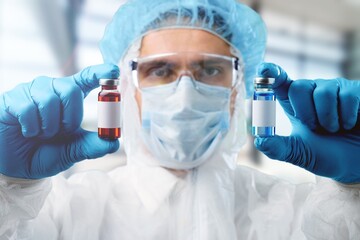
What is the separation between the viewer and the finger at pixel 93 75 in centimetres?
87

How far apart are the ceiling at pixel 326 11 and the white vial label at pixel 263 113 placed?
811 mm

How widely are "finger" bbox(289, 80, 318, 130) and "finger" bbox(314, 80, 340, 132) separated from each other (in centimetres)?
1

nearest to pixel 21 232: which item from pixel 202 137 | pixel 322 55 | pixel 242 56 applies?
pixel 202 137

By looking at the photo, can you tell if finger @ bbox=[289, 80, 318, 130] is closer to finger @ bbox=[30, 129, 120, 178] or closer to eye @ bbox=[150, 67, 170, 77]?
eye @ bbox=[150, 67, 170, 77]

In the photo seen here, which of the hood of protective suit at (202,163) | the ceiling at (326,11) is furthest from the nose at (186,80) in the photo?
the ceiling at (326,11)

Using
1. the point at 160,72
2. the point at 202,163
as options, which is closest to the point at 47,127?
the point at 160,72

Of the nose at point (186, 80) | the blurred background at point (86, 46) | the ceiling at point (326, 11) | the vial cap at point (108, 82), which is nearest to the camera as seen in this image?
the vial cap at point (108, 82)

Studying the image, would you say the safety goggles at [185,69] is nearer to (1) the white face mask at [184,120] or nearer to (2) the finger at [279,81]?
(1) the white face mask at [184,120]

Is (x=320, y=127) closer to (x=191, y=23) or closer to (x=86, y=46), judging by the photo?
(x=191, y=23)

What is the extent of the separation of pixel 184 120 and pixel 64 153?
340 millimetres

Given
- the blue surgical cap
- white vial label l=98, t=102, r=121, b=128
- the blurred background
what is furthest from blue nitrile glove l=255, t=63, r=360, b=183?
white vial label l=98, t=102, r=121, b=128

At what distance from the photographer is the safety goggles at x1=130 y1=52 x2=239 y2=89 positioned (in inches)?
40.7

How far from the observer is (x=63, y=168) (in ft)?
3.11

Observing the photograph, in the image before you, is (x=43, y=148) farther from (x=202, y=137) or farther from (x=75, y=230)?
(x=202, y=137)
